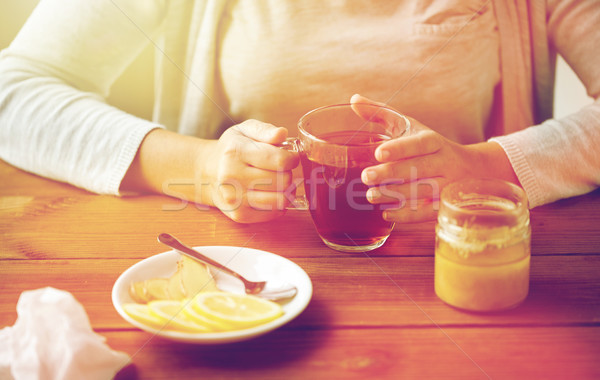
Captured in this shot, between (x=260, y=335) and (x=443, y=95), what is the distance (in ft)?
2.67

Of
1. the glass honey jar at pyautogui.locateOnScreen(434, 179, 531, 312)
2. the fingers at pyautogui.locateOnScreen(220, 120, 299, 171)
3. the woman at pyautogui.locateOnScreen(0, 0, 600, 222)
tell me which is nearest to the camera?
the glass honey jar at pyautogui.locateOnScreen(434, 179, 531, 312)

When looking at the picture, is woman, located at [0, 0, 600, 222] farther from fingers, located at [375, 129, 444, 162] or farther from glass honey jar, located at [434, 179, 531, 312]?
glass honey jar, located at [434, 179, 531, 312]

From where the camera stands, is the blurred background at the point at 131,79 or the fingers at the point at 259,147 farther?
the blurred background at the point at 131,79

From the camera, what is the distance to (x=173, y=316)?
2.06ft

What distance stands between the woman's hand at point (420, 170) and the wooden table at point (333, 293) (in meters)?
0.07

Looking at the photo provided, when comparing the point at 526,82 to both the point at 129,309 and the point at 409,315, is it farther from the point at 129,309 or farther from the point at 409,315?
the point at 129,309

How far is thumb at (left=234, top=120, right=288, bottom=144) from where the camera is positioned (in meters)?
0.88

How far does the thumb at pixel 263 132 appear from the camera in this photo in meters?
0.88

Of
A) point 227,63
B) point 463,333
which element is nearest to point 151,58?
point 227,63

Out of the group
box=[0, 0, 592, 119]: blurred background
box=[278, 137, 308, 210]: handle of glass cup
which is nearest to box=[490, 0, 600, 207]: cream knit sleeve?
box=[278, 137, 308, 210]: handle of glass cup

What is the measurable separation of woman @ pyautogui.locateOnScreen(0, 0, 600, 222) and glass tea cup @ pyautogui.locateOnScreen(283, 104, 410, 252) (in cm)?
10

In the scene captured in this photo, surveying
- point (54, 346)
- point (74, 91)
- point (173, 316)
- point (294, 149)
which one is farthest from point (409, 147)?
point (74, 91)

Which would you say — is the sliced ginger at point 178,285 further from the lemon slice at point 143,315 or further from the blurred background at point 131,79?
the blurred background at point 131,79

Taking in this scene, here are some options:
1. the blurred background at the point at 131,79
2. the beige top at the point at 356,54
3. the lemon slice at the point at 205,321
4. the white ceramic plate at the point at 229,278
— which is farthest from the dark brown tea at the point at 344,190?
the blurred background at the point at 131,79
